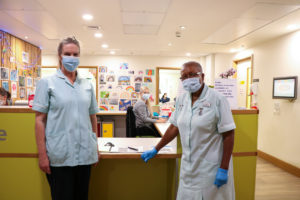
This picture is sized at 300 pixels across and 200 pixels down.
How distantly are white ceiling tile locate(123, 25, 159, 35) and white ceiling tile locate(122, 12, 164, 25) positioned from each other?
243mm

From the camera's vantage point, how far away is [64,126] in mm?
1275

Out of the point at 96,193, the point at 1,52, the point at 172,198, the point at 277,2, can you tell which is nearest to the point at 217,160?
the point at 172,198

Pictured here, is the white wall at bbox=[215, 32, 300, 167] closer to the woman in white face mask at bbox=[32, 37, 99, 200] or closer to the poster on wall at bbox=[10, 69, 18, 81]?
the woman in white face mask at bbox=[32, 37, 99, 200]

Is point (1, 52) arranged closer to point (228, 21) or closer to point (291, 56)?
point (228, 21)

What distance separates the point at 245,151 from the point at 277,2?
2.17 m

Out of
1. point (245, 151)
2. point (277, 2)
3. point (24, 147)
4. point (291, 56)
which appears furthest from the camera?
point (291, 56)

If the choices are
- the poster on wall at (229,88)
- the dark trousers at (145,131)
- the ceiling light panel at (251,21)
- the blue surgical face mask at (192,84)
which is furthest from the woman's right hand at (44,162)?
the ceiling light panel at (251,21)

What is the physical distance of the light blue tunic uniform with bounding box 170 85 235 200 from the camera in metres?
1.31

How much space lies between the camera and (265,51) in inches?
187

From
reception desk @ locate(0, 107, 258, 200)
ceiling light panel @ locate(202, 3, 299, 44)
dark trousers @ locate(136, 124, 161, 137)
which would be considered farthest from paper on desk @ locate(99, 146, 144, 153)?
ceiling light panel @ locate(202, 3, 299, 44)

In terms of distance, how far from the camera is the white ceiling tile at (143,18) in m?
3.36

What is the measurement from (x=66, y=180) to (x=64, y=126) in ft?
1.15

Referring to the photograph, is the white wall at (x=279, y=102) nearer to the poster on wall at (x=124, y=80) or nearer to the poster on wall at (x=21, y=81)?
the poster on wall at (x=124, y=80)

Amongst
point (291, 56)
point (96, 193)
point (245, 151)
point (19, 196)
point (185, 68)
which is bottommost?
point (96, 193)
